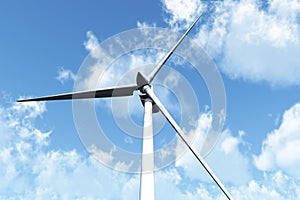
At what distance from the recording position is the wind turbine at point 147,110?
31797 mm

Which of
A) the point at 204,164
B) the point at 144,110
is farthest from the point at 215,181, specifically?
the point at 144,110

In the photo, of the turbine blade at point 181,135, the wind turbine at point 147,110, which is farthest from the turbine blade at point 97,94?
the turbine blade at point 181,135

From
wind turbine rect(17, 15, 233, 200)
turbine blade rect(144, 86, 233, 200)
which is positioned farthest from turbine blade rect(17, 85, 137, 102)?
turbine blade rect(144, 86, 233, 200)

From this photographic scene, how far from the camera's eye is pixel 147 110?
1519 inches

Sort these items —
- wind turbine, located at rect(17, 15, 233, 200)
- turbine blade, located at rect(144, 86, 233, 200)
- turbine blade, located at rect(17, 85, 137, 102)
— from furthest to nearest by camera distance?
turbine blade, located at rect(17, 85, 137, 102), turbine blade, located at rect(144, 86, 233, 200), wind turbine, located at rect(17, 15, 233, 200)

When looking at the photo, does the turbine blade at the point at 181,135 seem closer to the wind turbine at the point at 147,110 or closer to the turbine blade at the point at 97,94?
the wind turbine at the point at 147,110

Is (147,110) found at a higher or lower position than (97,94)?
lower

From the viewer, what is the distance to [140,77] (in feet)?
133

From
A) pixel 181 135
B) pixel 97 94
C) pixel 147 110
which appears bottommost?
pixel 181 135

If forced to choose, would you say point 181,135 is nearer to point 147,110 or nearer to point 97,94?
point 147,110

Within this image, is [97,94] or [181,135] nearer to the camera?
[181,135]

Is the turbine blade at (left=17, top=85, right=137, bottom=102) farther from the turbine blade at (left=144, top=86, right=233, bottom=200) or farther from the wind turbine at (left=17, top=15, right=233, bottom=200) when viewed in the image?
the turbine blade at (left=144, top=86, right=233, bottom=200)

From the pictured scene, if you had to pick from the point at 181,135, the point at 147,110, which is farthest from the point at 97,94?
the point at 181,135

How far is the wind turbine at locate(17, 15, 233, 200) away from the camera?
31797 millimetres
